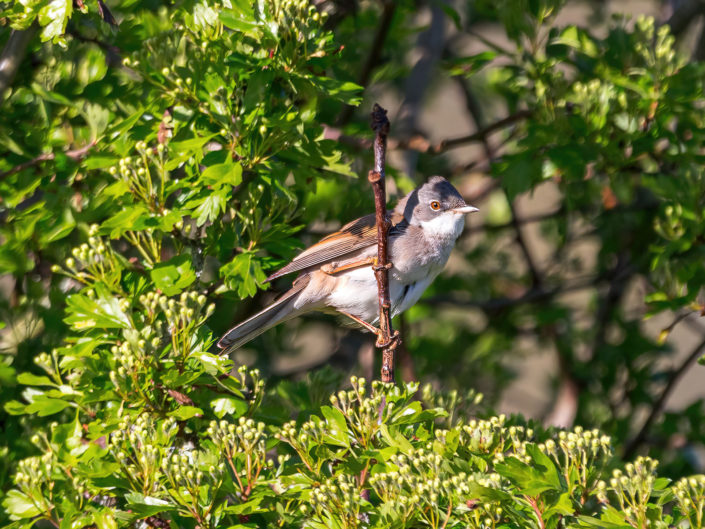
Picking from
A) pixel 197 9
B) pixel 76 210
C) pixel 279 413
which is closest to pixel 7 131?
pixel 76 210

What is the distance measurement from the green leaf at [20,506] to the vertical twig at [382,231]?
1388mm

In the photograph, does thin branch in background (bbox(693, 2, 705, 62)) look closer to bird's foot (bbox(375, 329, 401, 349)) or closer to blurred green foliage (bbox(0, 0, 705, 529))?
blurred green foliage (bbox(0, 0, 705, 529))

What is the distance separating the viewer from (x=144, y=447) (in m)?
2.90

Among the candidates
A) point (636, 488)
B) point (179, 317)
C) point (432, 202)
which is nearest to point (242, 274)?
point (179, 317)

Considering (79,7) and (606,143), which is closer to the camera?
(79,7)

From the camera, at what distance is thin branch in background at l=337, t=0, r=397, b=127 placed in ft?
17.8

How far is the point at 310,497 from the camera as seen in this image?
9.29ft

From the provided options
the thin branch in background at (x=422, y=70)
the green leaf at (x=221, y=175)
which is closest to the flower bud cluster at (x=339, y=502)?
the green leaf at (x=221, y=175)

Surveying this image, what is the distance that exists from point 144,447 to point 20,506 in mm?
676

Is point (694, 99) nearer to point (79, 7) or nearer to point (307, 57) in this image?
point (307, 57)

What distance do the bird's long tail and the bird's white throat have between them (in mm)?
725

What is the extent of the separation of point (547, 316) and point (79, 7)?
3.78 m

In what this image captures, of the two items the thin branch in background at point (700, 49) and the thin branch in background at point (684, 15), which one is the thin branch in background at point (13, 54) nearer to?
the thin branch in background at point (684, 15)

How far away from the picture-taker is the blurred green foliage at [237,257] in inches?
114
